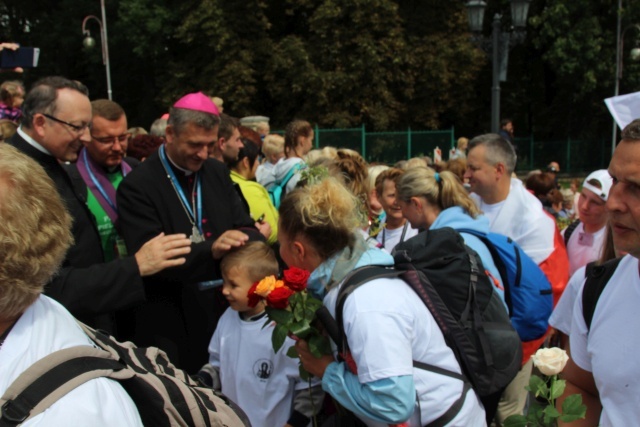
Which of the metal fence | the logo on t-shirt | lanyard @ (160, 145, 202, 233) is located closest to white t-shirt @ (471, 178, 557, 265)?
the logo on t-shirt

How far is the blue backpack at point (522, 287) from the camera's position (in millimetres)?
3824

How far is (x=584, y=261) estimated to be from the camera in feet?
15.6

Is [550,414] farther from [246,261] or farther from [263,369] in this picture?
[246,261]

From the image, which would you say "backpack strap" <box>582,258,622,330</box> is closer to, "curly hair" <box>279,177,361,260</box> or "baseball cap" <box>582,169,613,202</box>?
"curly hair" <box>279,177,361,260</box>

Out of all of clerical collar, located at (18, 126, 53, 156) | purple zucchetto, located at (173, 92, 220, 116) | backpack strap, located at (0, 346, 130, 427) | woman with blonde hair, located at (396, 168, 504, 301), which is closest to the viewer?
backpack strap, located at (0, 346, 130, 427)

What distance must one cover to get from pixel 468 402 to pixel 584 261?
2.67 metres

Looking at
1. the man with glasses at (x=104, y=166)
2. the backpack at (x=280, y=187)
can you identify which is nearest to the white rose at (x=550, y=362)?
the man with glasses at (x=104, y=166)

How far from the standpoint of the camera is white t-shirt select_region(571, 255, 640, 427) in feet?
6.19

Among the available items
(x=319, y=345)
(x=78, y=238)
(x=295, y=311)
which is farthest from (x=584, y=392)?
(x=78, y=238)

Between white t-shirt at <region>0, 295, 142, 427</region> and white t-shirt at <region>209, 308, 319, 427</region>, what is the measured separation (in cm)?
185

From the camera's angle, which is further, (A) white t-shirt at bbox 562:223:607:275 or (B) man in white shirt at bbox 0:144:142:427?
(A) white t-shirt at bbox 562:223:607:275

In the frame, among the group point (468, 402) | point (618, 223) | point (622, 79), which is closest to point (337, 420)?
point (468, 402)

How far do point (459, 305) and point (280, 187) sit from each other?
155 inches

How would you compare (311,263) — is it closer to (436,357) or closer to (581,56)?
(436,357)
